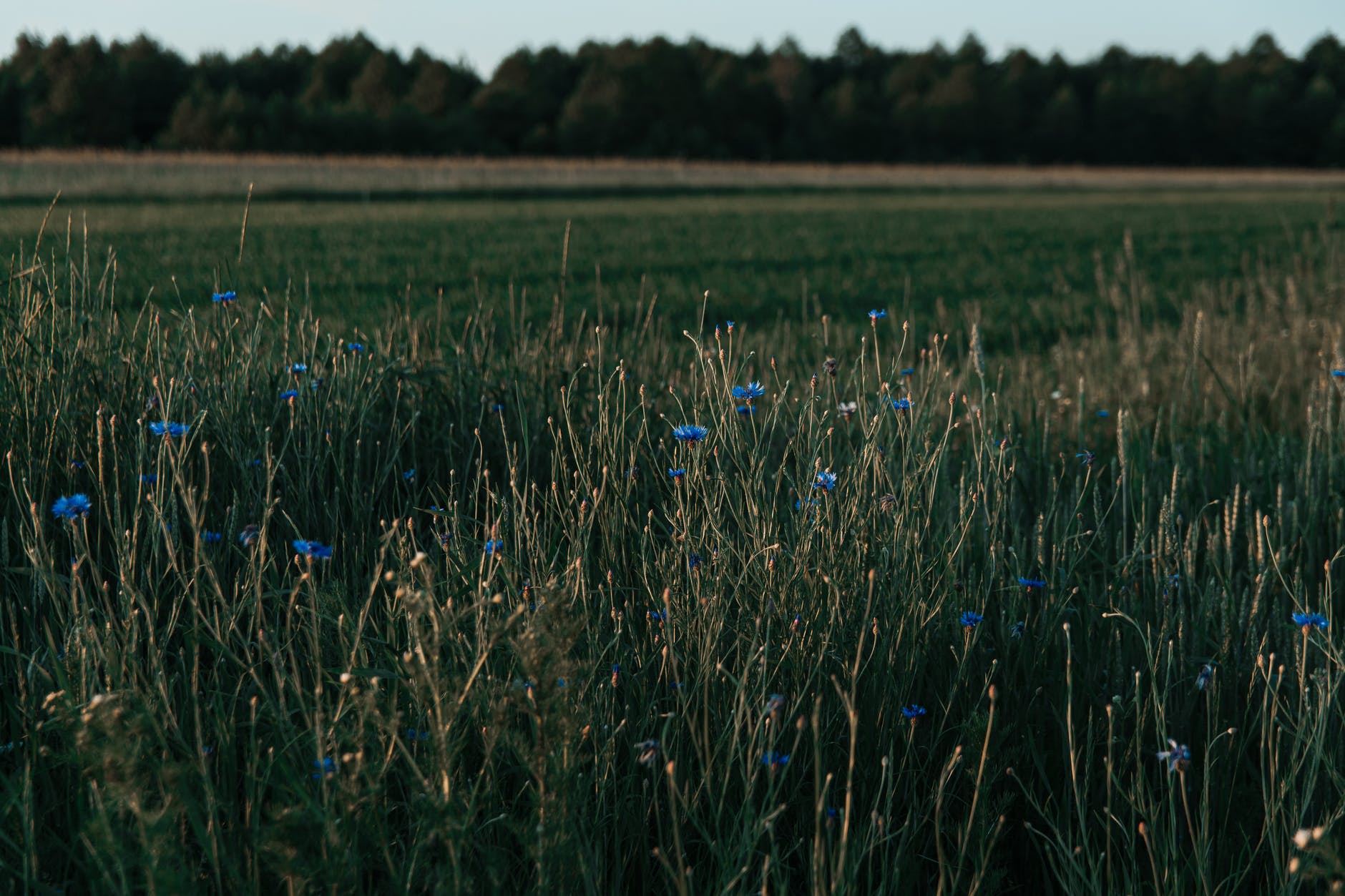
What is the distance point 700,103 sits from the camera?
246 feet

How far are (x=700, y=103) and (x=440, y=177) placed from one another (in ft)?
169

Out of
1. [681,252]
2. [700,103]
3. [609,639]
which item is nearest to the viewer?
[609,639]

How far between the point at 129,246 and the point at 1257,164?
290ft

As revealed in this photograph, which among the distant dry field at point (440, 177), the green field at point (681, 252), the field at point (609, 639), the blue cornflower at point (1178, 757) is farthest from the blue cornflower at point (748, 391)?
the distant dry field at point (440, 177)

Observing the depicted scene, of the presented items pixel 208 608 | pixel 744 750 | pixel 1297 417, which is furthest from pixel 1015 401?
pixel 208 608

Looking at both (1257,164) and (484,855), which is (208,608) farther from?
(1257,164)

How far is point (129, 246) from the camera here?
36.9 ft

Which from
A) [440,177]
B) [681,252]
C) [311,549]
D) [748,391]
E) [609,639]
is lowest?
[609,639]

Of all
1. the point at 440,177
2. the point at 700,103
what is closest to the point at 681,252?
the point at 440,177

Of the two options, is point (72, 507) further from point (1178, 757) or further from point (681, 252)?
point (681, 252)

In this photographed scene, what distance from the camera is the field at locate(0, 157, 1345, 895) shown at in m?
1.35

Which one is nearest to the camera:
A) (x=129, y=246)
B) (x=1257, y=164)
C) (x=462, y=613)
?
(x=462, y=613)

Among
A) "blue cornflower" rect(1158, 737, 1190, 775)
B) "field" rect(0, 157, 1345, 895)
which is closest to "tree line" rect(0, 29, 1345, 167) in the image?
"field" rect(0, 157, 1345, 895)

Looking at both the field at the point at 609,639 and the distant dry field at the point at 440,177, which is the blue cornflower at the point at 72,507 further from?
the distant dry field at the point at 440,177
